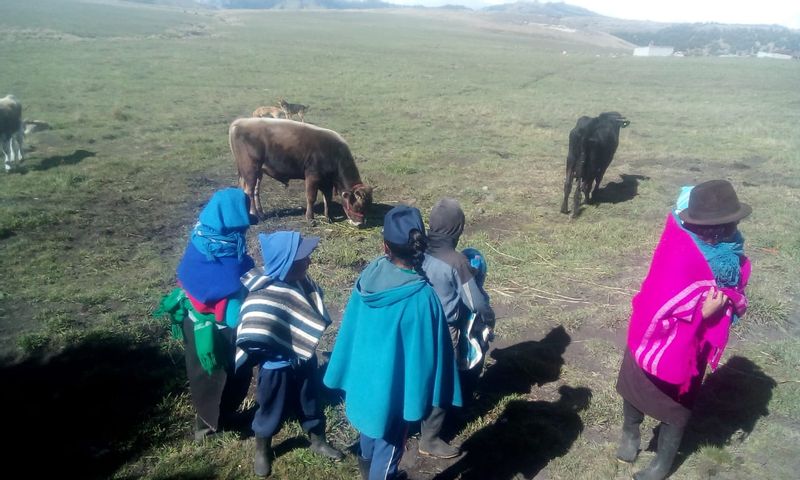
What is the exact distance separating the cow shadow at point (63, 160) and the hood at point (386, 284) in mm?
9949

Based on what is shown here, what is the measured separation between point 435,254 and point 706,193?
Result: 5.13ft

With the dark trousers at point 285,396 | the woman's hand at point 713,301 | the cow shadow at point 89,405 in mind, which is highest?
the woman's hand at point 713,301

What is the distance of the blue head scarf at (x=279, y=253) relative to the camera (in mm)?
3213

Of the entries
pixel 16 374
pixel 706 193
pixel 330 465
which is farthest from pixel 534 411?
pixel 16 374

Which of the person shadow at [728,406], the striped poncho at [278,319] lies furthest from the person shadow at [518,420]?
the striped poncho at [278,319]

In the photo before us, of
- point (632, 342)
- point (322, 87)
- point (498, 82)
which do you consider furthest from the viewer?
point (498, 82)

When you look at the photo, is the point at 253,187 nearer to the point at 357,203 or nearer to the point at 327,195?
the point at 327,195

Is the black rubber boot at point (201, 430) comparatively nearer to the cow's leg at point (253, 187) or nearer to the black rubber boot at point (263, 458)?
the black rubber boot at point (263, 458)

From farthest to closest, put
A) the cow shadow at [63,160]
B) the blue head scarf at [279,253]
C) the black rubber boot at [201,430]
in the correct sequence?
the cow shadow at [63,160]
the black rubber boot at [201,430]
the blue head scarf at [279,253]

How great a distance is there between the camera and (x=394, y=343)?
290cm

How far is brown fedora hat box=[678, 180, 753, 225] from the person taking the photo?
306 cm

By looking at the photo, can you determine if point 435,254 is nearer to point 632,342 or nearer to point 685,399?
point 632,342

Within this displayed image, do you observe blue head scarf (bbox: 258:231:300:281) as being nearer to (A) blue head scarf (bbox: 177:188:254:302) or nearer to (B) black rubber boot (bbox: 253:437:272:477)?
(A) blue head scarf (bbox: 177:188:254:302)

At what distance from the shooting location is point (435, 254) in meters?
3.71
